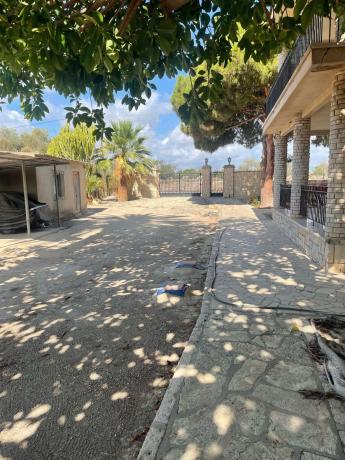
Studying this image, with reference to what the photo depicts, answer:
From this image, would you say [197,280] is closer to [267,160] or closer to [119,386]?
[119,386]

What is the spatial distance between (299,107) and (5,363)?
28.1ft

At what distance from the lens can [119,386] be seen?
9.43ft

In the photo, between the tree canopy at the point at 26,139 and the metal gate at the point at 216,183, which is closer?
the metal gate at the point at 216,183

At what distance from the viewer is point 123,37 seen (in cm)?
272

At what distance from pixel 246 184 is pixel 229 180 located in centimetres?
139

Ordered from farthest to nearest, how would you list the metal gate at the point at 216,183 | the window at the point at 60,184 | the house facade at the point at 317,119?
1. the metal gate at the point at 216,183
2. the window at the point at 60,184
3. the house facade at the point at 317,119

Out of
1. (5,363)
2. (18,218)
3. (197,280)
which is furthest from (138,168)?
(5,363)

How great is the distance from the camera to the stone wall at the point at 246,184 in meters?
24.9

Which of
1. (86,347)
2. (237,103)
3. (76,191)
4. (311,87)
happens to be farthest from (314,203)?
(76,191)

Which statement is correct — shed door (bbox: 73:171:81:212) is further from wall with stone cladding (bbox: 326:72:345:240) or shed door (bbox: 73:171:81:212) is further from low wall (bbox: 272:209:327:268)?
wall with stone cladding (bbox: 326:72:345:240)

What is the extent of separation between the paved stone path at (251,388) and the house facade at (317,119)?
4.01 ft

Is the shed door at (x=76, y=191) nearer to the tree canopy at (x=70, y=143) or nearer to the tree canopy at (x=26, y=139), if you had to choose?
the tree canopy at (x=70, y=143)

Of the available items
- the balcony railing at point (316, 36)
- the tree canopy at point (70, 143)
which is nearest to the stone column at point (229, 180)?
the tree canopy at point (70, 143)

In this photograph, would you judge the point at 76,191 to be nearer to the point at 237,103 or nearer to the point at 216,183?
the point at 237,103
